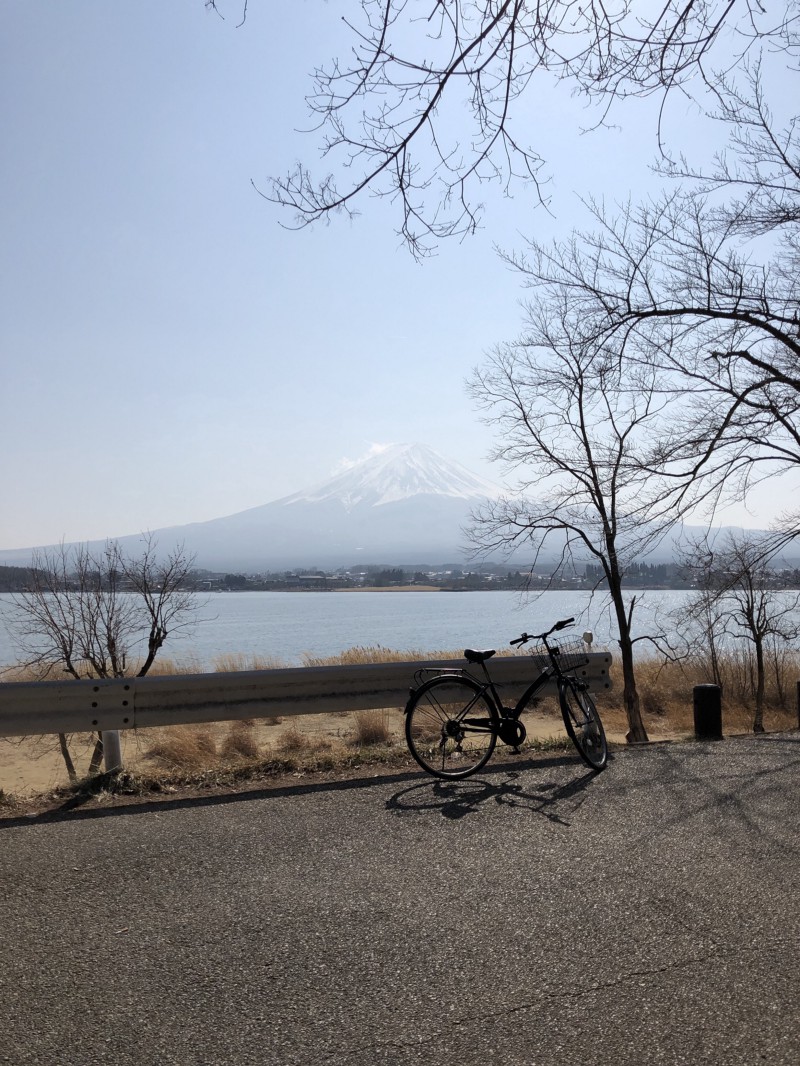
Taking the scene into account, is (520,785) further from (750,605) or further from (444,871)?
(750,605)

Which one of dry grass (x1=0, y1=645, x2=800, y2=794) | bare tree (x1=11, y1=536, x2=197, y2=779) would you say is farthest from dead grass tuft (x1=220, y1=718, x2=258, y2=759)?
bare tree (x1=11, y1=536, x2=197, y2=779)

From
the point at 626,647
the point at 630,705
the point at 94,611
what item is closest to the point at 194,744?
the point at 94,611

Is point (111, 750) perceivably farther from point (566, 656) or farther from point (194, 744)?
point (194, 744)

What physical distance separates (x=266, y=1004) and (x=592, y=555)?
13294mm

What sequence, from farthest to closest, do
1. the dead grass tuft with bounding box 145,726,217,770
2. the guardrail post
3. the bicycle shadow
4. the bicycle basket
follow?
the dead grass tuft with bounding box 145,726,217,770 → the bicycle basket → the guardrail post → the bicycle shadow

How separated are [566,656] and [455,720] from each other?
4.00ft

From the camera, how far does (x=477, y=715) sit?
7102mm

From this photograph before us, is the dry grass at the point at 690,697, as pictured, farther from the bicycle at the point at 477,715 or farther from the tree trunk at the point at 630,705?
the bicycle at the point at 477,715

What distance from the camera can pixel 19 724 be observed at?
6.34 meters

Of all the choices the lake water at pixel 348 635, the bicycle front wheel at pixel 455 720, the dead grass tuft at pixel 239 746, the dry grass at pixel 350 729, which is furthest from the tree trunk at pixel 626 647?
the bicycle front wheel at pixel 455 720

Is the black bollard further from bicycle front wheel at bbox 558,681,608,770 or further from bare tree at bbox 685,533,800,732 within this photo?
bare tree at bbox 685,533,800,732

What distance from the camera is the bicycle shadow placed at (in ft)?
18.9

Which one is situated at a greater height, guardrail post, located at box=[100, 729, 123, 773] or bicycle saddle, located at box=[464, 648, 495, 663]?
bicycle saddle, located at box=[464, 648, 495, 663]

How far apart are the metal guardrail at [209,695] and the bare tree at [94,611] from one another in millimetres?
6313
